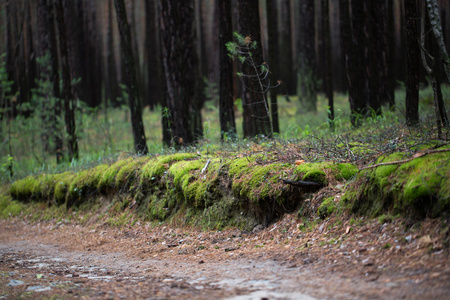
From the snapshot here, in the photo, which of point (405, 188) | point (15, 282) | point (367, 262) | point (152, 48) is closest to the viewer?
point (367, 262)

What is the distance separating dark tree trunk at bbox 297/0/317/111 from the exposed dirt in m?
14.4

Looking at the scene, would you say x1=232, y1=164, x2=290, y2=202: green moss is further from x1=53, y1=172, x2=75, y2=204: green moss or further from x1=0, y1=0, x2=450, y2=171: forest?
x1=53, y1=172, x2=75, y2=204: green moss

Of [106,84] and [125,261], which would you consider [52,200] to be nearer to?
[125,261]

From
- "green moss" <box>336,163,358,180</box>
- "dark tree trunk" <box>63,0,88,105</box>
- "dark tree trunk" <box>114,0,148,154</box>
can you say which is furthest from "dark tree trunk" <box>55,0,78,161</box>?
"green moss" <box>336,163,358,180</box>

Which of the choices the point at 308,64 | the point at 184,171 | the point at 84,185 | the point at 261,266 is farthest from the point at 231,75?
the point at 308,64

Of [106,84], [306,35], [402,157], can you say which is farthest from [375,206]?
[106,84]

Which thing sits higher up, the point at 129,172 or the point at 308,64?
the point at 308,64

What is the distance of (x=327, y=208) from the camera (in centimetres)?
431

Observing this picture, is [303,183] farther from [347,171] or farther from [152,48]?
[152,48]

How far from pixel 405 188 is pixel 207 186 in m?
3.10

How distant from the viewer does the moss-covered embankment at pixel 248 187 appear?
11.6 feet

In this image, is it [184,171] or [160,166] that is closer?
[184,171]

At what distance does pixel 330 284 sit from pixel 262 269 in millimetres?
818

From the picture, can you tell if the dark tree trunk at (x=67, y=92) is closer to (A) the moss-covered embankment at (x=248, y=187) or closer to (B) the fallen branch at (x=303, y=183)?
(A) the moss-covered embankment at (x=248, y=187)
